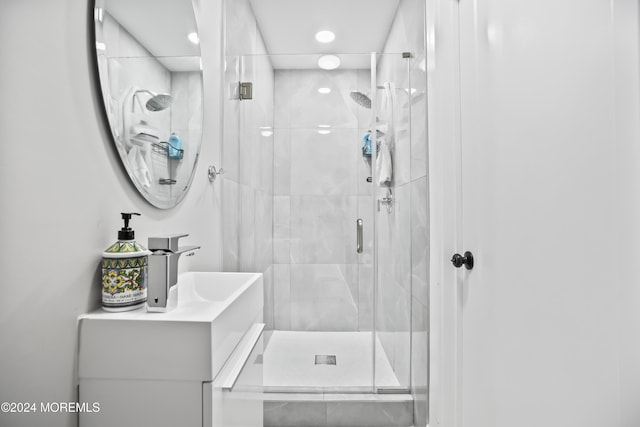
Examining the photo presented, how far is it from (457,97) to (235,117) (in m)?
1.20

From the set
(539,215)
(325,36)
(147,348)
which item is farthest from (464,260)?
(325,36)

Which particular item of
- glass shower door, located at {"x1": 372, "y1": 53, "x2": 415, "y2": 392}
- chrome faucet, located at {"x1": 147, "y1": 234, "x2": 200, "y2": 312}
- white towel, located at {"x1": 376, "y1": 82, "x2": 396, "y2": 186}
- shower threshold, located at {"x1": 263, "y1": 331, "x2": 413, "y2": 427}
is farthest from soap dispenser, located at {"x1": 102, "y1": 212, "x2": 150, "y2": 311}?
white towel, located at {"x1": 376, "y1": 82, "x2": 396, "y2": 186}

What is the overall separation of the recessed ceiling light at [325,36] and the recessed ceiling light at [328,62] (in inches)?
21.2

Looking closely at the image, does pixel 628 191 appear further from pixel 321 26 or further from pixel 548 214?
pixel 321 26

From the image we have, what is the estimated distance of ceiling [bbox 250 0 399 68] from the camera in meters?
2.14

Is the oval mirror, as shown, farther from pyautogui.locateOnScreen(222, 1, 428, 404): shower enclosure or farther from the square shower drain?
the square shower drain

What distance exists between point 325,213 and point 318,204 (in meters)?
0.07

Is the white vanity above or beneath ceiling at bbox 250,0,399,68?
beneath

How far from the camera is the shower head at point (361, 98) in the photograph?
208 centimetres

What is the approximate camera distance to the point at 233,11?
1.88 m

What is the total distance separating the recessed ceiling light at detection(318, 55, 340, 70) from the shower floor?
167 centimetres

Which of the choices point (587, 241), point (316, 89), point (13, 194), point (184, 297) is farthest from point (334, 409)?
point (316, 89)

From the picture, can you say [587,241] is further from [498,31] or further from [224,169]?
[224,169]

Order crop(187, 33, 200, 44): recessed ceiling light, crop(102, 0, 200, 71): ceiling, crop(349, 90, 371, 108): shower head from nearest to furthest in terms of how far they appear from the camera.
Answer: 1. crop(102, 0, 200, 71): ceiling
2. crop(187, 33, 200, 44): recessed ceiling light
3. crop(349, 90, 371, 108): shower head
